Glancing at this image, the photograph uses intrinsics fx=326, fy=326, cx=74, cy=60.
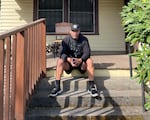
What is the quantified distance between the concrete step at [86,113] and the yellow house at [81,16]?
497 cm

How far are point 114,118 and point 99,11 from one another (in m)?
5.69

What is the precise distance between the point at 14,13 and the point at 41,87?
482 centimetres

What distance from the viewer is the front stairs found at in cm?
447

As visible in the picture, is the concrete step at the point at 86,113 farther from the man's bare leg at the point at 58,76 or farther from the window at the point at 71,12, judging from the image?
the window at the point at 71,12

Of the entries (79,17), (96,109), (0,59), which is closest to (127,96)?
(96,109)

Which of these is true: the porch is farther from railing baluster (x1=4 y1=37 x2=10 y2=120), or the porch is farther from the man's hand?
the man's hand

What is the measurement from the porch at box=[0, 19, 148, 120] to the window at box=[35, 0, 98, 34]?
131 inches

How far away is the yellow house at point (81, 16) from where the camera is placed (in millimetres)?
9625

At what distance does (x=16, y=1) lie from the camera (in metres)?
9.62

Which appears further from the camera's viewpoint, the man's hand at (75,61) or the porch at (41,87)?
the man's hand at (75,61)

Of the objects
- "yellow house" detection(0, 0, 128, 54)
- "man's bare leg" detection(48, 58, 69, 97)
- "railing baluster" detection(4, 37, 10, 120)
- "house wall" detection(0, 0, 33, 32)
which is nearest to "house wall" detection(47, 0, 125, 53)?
"yellow house" detection(0, 0, 128, 54)

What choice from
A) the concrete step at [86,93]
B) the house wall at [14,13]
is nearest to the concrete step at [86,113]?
the concrete step at [86,93]

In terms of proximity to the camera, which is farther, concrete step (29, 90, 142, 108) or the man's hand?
the man's hand

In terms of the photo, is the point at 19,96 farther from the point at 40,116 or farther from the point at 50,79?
the point at 50,79
